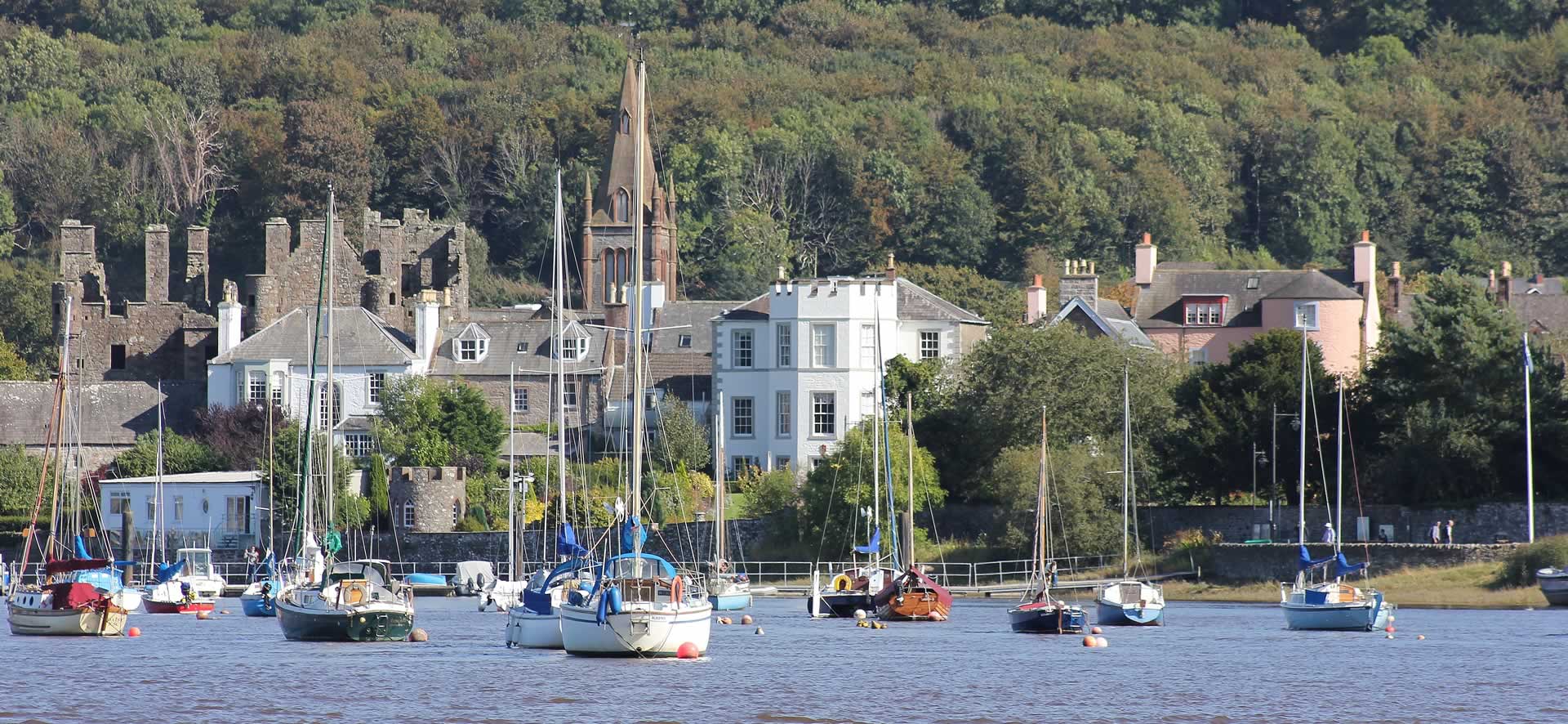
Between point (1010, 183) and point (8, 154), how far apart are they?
5709cm

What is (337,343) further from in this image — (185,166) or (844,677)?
(844,677)

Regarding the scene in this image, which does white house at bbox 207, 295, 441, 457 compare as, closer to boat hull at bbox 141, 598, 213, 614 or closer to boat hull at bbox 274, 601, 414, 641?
boat hull at bbox 141, 598, 213, 614

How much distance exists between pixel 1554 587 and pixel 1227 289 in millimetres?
39011

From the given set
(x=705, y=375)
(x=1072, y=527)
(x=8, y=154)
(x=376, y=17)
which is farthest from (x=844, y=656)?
(x=376, y=17)

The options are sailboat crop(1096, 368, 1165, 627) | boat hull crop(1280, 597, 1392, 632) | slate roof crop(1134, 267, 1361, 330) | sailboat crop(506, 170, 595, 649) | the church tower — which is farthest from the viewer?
the church tower

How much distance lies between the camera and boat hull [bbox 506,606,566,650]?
57281mm

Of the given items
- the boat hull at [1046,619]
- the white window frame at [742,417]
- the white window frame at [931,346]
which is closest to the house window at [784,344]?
the white window frame at [742,417]

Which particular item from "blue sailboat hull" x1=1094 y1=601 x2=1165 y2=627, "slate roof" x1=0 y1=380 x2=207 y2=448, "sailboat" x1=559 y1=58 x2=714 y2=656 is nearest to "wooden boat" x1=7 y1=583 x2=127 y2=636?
"sailboat" x1=559 y1=58 x2=714 y2=656

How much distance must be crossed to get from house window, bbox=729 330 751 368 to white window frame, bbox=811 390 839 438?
3.27 meters

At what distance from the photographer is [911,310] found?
9950 centimetres

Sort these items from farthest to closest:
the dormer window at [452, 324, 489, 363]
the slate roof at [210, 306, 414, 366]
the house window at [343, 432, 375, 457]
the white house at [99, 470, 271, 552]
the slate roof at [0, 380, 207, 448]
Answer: the dormer window at [452, 324, 489, 363] < the slate roof at [210, 306, 414, 366] < the slate roof at [0, 380, 207, 448] < the house window at [343, 432, 375, 457] < the white house at [99, 470, 271, 552]

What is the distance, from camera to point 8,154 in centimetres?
15012

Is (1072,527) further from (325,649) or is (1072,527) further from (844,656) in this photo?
(325,649)

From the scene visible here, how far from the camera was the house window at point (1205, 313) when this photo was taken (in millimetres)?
108188
